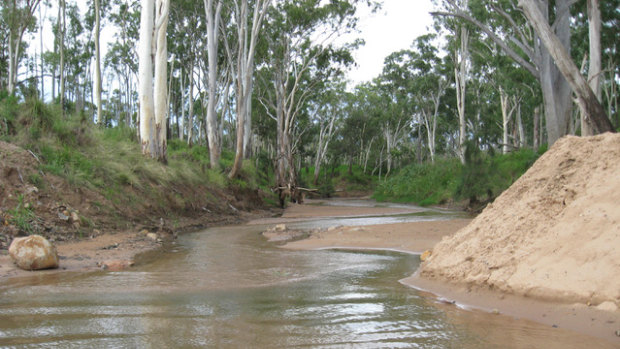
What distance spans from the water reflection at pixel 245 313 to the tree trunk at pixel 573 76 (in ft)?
12.8

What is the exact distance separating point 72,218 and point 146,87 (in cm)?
681

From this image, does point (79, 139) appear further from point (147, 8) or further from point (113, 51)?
point (113, 51)

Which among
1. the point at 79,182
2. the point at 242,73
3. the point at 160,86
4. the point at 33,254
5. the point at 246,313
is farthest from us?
the point at 242,73

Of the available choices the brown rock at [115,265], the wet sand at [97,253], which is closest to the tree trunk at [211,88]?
the wet sand at [97,253]

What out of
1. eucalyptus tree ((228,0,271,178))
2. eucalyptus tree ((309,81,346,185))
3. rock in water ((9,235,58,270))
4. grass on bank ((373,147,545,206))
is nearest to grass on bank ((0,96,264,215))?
rock in water ((9,235,58,270))

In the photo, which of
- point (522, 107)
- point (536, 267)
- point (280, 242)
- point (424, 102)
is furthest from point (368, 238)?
point (522, 107)

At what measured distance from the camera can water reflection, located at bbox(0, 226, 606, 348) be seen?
10.2ft

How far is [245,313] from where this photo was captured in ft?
12.6

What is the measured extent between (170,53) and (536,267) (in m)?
31.5

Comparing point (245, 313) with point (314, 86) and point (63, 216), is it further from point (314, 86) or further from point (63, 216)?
point (314, 86)

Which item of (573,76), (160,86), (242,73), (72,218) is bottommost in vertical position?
(72,218)

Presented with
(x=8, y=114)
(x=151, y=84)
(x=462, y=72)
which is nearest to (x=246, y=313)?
(x=8, y=114)

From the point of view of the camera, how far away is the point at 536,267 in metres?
4.16

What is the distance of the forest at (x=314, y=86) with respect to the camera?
32.9 ft
